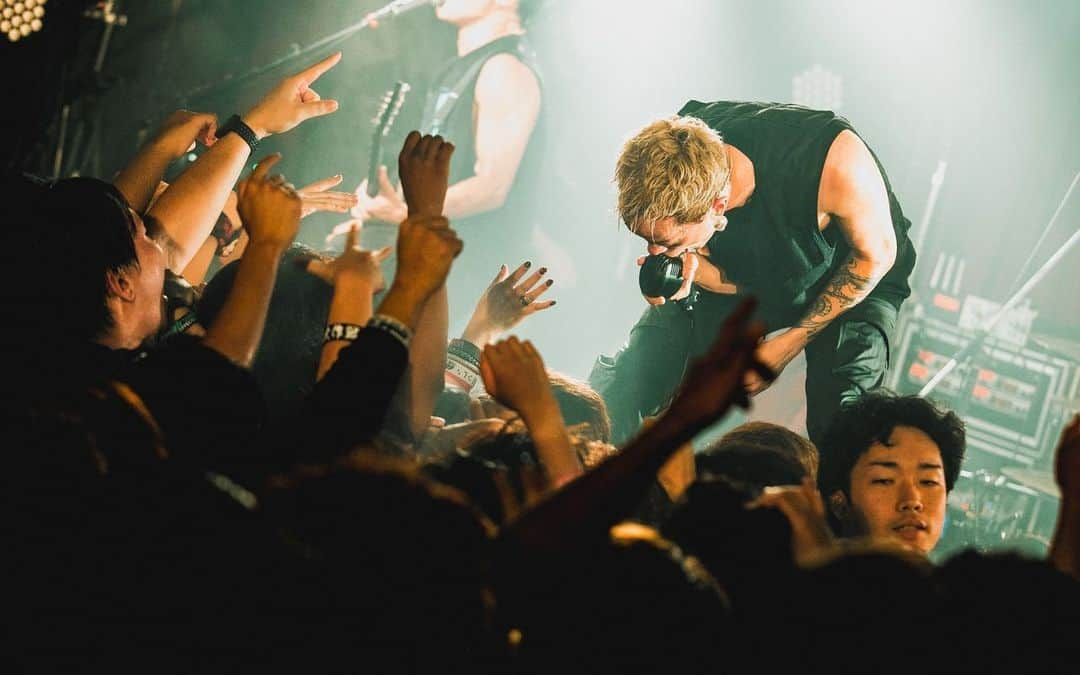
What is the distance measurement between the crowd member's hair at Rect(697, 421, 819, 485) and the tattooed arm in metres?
0.83

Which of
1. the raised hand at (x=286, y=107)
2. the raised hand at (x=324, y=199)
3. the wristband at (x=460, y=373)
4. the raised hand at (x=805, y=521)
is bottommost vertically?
the wristband at (x=460, y=373)

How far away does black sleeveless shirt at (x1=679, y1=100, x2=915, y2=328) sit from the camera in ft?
10.6

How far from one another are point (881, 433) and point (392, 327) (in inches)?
58.7

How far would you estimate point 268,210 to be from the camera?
6.08 feet

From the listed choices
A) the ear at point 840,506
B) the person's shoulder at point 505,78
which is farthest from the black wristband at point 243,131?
the person's shoulder at point 505,78

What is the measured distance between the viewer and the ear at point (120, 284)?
197 centimetres

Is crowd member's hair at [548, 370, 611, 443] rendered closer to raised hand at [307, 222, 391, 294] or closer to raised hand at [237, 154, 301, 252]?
raised hand at [307, 222, 391, 294]

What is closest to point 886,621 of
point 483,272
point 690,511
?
point 690,511

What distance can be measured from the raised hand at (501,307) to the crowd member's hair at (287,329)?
88 centimetres

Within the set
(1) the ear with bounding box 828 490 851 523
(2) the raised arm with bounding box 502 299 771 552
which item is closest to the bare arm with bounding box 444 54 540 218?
(1) the ear with bounding box 828 490 851 523

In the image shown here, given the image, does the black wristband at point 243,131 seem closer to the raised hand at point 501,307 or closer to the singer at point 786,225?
the raised hand at point 501,307

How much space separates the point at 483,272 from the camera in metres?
6.39

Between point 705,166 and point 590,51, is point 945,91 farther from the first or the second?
point 705,166

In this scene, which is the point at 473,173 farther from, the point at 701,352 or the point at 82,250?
the point at 82,250
